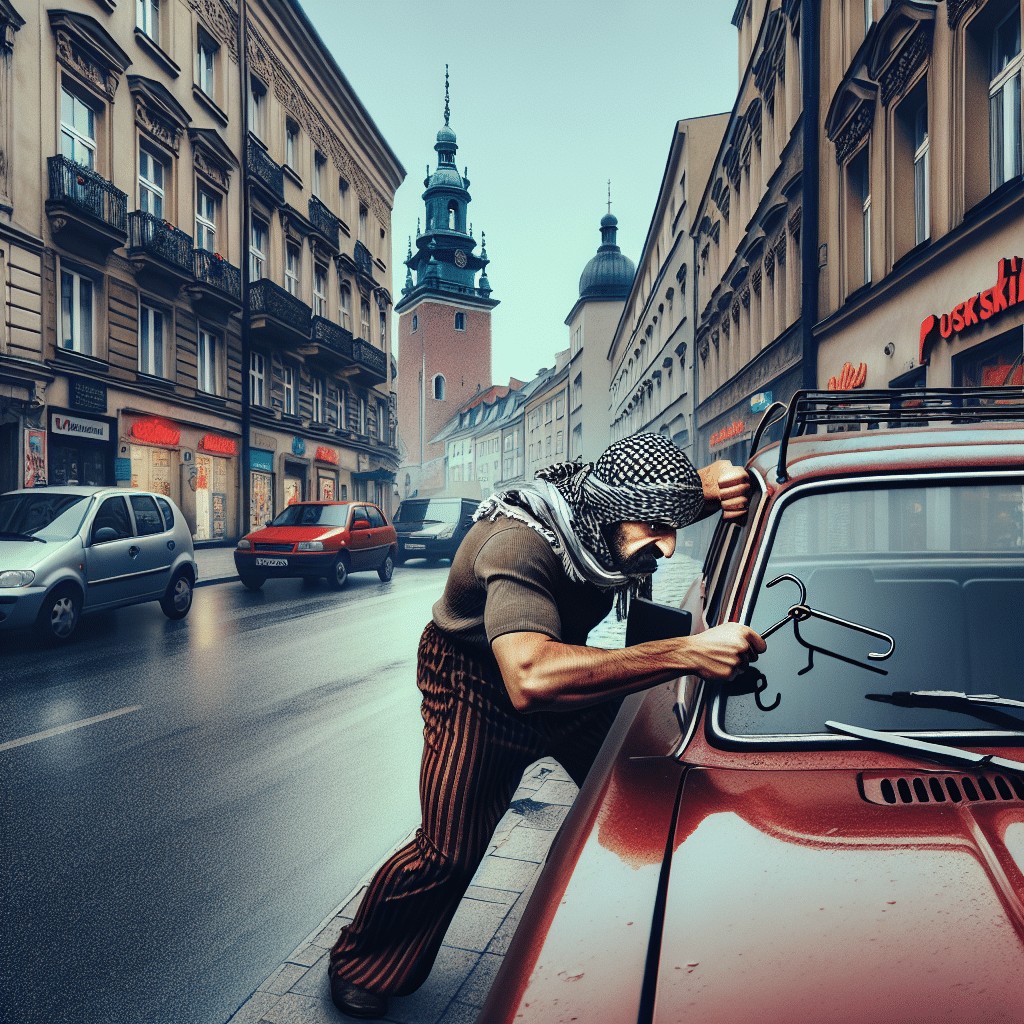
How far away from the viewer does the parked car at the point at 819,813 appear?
107 centimetres

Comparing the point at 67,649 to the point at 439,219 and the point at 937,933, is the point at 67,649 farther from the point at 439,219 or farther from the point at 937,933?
the point at 439,219

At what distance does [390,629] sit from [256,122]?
22.4 meters

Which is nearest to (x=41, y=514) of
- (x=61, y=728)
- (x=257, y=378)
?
(x=61, y=728)

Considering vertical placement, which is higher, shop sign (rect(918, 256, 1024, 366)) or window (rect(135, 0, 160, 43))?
window (rect(135, 0, 160, 43))

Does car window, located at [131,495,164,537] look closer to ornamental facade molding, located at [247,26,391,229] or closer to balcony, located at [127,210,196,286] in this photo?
balcony, located at [127,210,196,286]

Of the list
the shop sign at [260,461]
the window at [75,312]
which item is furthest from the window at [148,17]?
the shop sign at [260,461]

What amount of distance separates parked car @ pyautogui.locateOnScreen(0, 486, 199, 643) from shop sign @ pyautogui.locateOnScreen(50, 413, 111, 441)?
7.49 m

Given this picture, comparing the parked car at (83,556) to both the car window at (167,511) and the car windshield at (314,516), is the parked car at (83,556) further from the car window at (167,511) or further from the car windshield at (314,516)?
the car windshield at (314,516)

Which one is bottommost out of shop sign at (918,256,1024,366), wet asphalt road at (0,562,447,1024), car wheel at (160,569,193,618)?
wet asphalt road at (0,562,447,1024)

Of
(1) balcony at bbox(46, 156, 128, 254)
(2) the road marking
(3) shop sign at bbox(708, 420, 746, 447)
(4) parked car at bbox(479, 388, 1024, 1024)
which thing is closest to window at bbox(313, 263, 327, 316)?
(1) balcony at bbox(46, 156, 128, 254)

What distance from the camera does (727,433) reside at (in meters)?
20.4

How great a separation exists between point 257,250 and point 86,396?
35.2 ft

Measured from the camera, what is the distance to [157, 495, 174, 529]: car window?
408 inches

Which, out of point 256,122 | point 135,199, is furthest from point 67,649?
point 256,122
